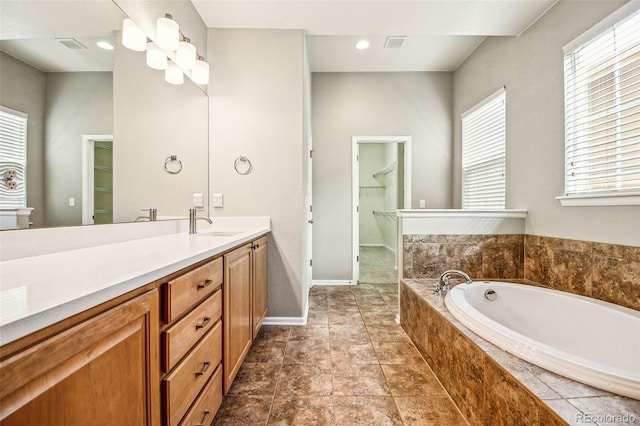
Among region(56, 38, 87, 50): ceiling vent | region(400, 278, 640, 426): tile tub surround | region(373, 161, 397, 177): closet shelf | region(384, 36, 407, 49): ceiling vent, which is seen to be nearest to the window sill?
region(400, 278, 640, 426): tile tub surround

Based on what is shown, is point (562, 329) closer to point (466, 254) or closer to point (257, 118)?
point (466, 254)

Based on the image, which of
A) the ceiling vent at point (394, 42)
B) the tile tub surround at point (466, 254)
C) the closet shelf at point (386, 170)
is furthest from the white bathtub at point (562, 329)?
the closet shelf at point (386, 170)

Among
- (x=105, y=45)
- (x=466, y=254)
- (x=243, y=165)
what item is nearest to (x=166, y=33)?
(x=105, y=45)

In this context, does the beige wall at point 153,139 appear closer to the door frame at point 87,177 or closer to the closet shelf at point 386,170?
the door frame at point 87,177

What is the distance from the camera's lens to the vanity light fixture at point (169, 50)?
1497mm

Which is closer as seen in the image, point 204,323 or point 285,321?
point 204,323

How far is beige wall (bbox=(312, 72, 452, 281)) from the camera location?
3602 mm

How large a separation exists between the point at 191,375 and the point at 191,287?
313mm

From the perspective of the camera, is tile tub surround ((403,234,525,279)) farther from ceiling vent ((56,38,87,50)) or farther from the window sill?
ceiling vent ((56,38,87,50))

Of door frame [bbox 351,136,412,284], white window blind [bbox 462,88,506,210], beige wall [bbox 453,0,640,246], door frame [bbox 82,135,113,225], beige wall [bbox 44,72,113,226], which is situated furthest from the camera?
door frame [bbox 351,136,412,284]

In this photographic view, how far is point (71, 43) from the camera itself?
1135 millimetres

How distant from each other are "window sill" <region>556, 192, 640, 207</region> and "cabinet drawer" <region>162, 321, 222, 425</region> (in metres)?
2.26

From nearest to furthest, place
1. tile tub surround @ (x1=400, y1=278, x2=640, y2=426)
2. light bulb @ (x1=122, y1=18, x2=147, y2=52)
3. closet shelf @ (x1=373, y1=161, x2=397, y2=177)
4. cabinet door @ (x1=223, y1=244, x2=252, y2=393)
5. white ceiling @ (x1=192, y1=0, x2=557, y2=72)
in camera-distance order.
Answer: tile tub surround @ (x1=400, y1=278, x2=640, y2=426) < cabinet door @ (x1=223, y1=244, x2=252, y2=393) < light bulb @ (x1=122, y1=18, x2=147, y2=52) < white ceiling @ (x1=192, y1=0, x2=557, y2=72) < closet shelf @ (x1=373, y1=161, x2=397, y2=177)

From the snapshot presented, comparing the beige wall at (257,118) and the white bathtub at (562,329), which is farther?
the beige wall at (257,118)
